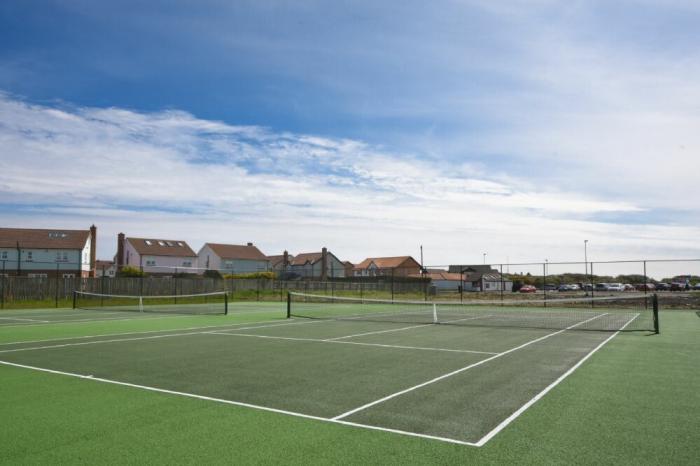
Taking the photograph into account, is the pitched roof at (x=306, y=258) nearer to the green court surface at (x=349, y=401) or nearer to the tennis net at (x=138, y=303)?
the tennis net at (x=138, y=303)

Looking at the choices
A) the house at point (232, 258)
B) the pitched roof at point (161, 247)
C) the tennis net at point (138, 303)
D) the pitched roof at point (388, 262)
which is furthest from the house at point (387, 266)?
the tennis net at point (138, 303)

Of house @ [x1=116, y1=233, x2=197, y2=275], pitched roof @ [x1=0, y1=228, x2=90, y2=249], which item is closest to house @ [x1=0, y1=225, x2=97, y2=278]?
pitched roof @ [x1=0, y1=228, x2=90, y2=249]

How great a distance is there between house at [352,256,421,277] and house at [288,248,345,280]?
5.72 metres

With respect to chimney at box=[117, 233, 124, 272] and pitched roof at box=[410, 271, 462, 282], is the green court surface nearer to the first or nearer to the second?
chimney at box=[117, 233, 124, 272]

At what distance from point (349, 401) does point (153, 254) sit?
256 ft

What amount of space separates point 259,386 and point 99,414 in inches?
103

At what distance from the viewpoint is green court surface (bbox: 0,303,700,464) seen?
18.8ft

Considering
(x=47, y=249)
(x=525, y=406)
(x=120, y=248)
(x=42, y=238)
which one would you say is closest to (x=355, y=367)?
(x=525, y=406)

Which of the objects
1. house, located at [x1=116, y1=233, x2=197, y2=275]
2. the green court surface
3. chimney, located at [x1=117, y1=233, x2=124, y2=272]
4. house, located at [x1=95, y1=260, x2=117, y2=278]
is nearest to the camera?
the green court surface

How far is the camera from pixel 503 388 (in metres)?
8.93

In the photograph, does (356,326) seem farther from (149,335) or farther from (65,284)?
(65,284)

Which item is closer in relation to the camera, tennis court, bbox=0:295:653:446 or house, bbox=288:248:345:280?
tennis court, bbox=0:295:653:446

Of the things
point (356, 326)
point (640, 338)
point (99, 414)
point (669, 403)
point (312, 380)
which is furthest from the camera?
point (356, 326)

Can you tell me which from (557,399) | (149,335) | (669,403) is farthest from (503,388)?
(149,335)
